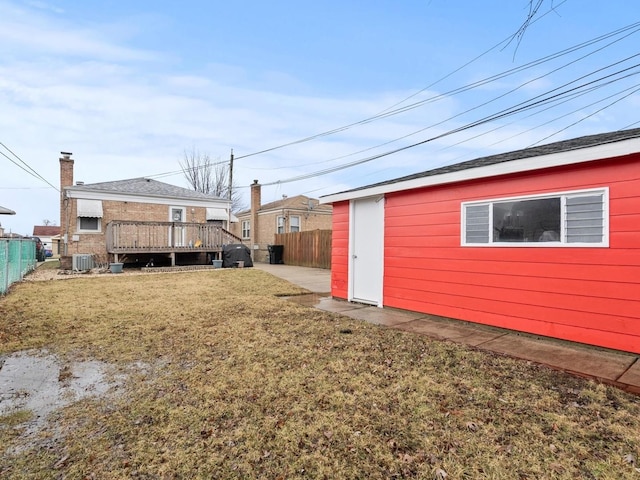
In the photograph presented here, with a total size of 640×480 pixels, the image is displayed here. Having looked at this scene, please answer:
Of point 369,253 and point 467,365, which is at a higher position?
point 369,253

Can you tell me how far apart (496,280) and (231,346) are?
4.10 meters

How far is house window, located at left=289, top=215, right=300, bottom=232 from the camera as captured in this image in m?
22.3

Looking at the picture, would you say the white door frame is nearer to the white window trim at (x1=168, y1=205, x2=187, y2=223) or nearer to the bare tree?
the white window trim at (x1=168, y1=205, x2=187, y2=223)

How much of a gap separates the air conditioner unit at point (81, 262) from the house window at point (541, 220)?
14.4 meters

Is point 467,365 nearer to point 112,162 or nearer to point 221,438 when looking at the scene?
point 221,438

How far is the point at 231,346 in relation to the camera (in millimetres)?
4398

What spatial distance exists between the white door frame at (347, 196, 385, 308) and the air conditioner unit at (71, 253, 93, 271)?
38.6 ft

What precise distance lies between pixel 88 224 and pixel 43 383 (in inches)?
586

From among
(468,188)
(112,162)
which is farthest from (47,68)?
(112,162)

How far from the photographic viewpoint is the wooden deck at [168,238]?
14384 millimetres

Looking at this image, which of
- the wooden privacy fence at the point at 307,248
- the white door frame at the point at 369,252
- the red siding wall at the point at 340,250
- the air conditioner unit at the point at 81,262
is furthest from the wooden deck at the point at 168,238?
the white door frame at the point at 369,252

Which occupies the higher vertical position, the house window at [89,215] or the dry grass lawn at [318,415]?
the house window at [89,215]

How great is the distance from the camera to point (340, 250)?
788 cm

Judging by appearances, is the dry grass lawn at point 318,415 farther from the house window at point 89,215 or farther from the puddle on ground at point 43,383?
the house window at point 89,215
